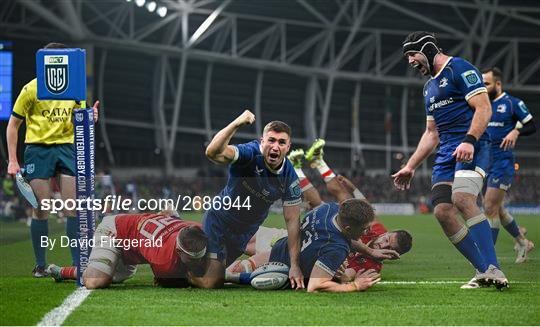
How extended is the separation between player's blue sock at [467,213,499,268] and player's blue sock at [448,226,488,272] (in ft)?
0.13

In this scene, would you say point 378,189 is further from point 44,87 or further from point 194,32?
point 194,32

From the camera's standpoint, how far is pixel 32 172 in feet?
30.1

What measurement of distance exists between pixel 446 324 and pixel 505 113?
5.71 metres

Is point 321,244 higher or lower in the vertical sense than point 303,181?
lower

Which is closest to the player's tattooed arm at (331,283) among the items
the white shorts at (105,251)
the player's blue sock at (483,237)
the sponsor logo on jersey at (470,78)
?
the player's blue sock at (483,237)

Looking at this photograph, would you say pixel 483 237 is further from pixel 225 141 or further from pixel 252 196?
pixel 225 141

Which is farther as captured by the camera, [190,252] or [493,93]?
[493,93]

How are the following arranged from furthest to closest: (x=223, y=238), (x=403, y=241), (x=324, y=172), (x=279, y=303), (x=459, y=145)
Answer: (x=324, y=172)
(x=403, y=241)
(x=223, y=238)
(x=459, y=145)
(x=279, y=303)

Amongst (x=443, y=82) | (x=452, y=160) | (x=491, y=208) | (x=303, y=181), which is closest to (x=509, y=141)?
(x=491, y=208)

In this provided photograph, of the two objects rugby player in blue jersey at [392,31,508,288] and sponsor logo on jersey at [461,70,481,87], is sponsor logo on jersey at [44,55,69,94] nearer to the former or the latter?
rugby player in blue jersey at [392,31,508,288]

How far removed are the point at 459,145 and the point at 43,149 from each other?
412 cm

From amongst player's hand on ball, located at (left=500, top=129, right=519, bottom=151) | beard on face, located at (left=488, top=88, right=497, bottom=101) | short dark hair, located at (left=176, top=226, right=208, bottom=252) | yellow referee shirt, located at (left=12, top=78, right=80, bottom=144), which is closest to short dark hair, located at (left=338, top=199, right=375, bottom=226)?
short dark hair, located at (left=176, top=226, right=208, bottom=252)

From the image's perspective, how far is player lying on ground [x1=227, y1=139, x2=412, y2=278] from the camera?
8484 millimetres

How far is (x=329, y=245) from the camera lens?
7.95 m
